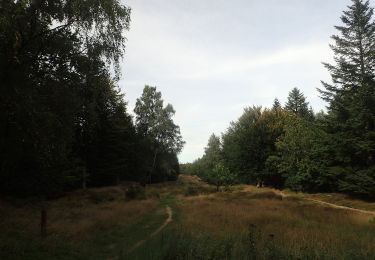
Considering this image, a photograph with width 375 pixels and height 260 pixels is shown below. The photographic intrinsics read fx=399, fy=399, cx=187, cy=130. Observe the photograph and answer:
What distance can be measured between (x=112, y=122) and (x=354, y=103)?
94.0 ft

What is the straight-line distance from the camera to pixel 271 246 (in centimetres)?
1048

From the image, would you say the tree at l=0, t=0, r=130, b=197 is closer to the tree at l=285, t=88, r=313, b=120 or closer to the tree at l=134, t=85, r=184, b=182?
the tree at l=134, t=85, r=184, b=182

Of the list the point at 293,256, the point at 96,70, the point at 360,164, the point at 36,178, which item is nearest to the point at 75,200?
the point at 36,178

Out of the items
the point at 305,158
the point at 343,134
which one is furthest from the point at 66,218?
the point at 305,158

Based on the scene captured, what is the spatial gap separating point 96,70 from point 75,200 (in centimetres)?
2245

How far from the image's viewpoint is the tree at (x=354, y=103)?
Answer: 44469 millimetres

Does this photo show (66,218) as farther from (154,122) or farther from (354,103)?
(154,122)

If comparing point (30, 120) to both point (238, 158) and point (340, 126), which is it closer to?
point (340, 126)

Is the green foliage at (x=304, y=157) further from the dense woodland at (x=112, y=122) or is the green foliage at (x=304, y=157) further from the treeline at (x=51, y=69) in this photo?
the treeline at (x=51, y=69)

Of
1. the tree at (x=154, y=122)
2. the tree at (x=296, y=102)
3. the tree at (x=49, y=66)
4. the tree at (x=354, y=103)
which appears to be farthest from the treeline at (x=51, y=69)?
the tree at (x=296, y=102)

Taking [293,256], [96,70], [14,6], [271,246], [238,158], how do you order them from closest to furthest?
[293,256], [271,246], [14,6], [96,70], [238,158]

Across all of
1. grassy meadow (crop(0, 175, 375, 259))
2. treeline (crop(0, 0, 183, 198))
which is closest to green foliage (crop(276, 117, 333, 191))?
grassy meadow (crop(0, 175, 375, 259))

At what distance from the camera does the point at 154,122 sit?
67.2m

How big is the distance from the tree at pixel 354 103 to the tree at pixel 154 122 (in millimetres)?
27066
